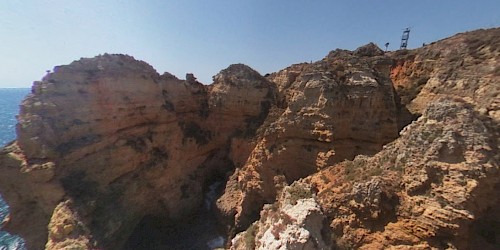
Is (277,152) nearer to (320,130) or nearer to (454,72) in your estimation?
(320,130)

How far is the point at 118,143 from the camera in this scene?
2198cm

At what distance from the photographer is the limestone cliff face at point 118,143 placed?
1739 centimetres

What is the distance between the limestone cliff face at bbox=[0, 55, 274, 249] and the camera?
57.1 ft

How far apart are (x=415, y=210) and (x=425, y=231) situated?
747mm

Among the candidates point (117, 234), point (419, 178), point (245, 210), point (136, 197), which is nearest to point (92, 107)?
point (136, 197)

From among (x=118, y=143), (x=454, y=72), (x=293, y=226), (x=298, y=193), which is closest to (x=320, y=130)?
(x=298, y=193)

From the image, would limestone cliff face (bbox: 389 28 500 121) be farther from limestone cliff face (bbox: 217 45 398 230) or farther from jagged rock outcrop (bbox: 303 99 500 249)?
jagged rock outcrop (bbox: 303 99 500 249)

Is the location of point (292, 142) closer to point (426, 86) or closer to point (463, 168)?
point (426, 86)

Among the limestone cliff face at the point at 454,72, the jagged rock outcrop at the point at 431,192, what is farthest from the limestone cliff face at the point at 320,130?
the jagged rock outcrop at the point at 431,192

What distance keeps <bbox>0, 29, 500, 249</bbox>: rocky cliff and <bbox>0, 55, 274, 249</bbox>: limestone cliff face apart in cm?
10

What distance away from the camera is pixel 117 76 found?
22969 mm

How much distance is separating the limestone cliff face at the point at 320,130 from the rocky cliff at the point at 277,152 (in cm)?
9

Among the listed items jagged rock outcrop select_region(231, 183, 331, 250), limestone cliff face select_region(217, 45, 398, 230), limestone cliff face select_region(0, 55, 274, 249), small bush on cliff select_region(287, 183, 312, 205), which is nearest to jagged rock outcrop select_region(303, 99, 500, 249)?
small bush on cliff select_region(287, 183, 312, 205)

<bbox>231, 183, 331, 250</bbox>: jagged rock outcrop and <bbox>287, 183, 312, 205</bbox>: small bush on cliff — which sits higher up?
<bbox>287, 183, 312, 205</bbox>: small bush on cliff
